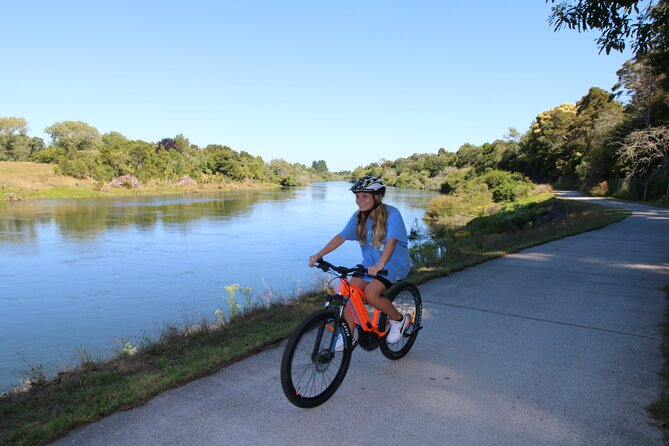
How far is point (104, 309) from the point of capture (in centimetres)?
1137

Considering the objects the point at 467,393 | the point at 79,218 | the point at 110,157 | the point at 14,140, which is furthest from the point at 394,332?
the point at 14,140

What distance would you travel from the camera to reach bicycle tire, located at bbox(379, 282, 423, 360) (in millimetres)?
4169

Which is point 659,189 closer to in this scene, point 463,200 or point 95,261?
point 463,200

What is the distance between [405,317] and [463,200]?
131ft

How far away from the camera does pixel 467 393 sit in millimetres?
3562

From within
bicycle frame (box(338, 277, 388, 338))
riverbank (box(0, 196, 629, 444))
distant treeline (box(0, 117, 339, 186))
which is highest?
distant treeline (box(0, 117, 339, 186))

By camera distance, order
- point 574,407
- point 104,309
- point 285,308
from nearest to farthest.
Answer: point 574,407 → point 285,308 → point 104,309

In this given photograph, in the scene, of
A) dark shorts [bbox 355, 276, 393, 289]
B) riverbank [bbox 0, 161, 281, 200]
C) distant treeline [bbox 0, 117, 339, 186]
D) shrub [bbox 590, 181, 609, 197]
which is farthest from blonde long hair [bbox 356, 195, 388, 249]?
distant treeline [bbox 0, 117, 339, 186]

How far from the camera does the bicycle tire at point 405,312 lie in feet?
13.7

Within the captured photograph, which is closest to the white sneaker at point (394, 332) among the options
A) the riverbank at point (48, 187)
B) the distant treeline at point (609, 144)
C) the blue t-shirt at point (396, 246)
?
the blue t-shirt at point (396, 246)

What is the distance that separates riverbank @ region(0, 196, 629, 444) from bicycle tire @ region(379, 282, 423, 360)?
4.08 ft

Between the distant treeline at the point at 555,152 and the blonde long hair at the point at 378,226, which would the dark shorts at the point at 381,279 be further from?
the distant treeline at the point at 555,152

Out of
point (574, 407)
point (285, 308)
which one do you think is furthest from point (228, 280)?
point (574, 407)

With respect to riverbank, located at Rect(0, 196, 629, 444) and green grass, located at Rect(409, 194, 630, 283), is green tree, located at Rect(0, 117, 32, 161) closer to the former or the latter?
green grass, located at Rect(409, 194, 630, 283)
